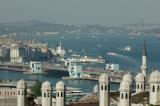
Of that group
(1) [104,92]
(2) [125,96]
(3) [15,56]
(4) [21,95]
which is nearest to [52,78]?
(3) [15,56]

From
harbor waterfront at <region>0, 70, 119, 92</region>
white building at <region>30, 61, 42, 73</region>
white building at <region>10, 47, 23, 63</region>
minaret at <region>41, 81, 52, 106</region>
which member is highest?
white building at <region>10, 47, 23, 63</region>

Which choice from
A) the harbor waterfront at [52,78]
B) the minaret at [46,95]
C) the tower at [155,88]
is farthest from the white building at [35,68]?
the tower at [155,88]

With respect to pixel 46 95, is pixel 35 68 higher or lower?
higher

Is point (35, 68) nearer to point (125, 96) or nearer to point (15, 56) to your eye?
point (15, 56)

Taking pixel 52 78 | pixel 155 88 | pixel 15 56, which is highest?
pixel 15 56

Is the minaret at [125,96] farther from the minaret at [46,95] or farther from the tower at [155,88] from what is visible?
the minaret at [46,95]

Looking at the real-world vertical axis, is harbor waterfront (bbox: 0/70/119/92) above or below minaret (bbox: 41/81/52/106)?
above

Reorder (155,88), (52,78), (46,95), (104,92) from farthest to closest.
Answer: (52,78) → (46,95) → (104,92) → (155,88)

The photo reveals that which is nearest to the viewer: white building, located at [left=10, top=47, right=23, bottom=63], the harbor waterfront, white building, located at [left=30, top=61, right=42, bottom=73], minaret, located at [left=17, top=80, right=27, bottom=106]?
minaret, located at [left=17, top=80, right=27, bottom=106]

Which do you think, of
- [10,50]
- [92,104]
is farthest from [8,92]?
[10,50]

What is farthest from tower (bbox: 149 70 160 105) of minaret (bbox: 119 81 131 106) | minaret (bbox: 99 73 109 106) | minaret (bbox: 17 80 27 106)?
minaret (bbox: 17 80 27 106)

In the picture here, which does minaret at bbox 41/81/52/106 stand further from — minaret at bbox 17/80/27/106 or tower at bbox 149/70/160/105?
tower at bbox 149/70/160/105
